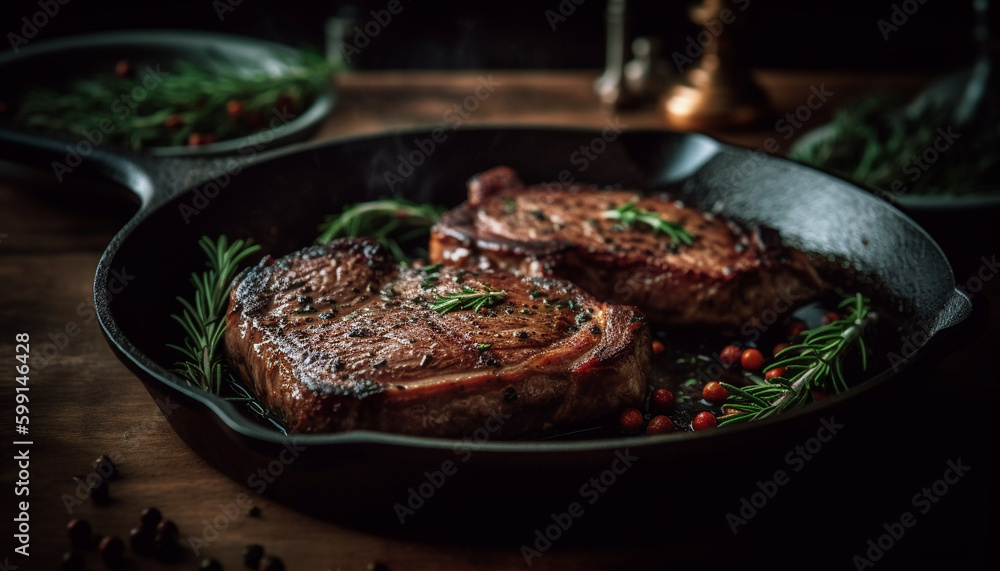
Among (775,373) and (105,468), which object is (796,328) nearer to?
(775,373)

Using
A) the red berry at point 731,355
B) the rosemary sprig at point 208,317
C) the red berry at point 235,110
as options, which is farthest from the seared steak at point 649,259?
the red berry at point 235,110

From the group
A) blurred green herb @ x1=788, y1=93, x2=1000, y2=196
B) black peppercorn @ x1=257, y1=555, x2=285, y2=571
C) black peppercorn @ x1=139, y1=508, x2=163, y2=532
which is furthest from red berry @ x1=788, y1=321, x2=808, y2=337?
black peppercorn @ x1=139, y1=508, x2=163, y2=532

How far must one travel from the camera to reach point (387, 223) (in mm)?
3004

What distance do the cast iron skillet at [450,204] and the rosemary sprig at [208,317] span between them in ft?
0.19

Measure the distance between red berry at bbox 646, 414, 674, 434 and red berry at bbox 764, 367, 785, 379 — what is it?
0.38 m

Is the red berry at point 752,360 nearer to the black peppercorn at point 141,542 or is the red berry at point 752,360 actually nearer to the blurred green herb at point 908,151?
the blurred green herb at point 908,151

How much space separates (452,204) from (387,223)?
365mm

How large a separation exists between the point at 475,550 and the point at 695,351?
1.04 m

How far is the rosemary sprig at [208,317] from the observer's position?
7.02 feet

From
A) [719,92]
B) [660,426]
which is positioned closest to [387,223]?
[660,426]

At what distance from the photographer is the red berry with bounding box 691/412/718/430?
82.7 inches

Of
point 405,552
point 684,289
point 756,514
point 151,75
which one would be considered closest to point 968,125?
point 684,289

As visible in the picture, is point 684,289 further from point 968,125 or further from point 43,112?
point 43,112

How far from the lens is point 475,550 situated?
5.91ft
